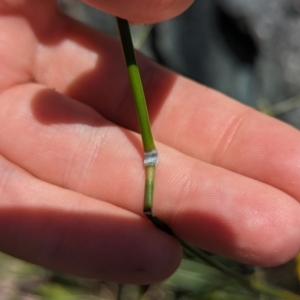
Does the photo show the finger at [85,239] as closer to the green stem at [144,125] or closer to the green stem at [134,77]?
the green stem at [144,125]

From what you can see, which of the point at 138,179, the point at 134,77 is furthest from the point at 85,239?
the point at 134,77

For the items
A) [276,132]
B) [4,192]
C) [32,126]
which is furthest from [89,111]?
[276,132]

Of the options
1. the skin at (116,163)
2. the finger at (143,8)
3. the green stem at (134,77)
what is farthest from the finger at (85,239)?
the finger at (143,8)

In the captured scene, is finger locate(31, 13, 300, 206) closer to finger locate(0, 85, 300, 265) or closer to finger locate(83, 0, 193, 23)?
finger locate(0, 85, 300, 265)

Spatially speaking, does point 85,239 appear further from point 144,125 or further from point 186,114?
point 186,114

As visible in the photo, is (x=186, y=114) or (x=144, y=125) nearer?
(x=144, y=125)

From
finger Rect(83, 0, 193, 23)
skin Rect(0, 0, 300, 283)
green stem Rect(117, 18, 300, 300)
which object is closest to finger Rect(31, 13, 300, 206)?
skin Rect(0, 0, 300, 283)
